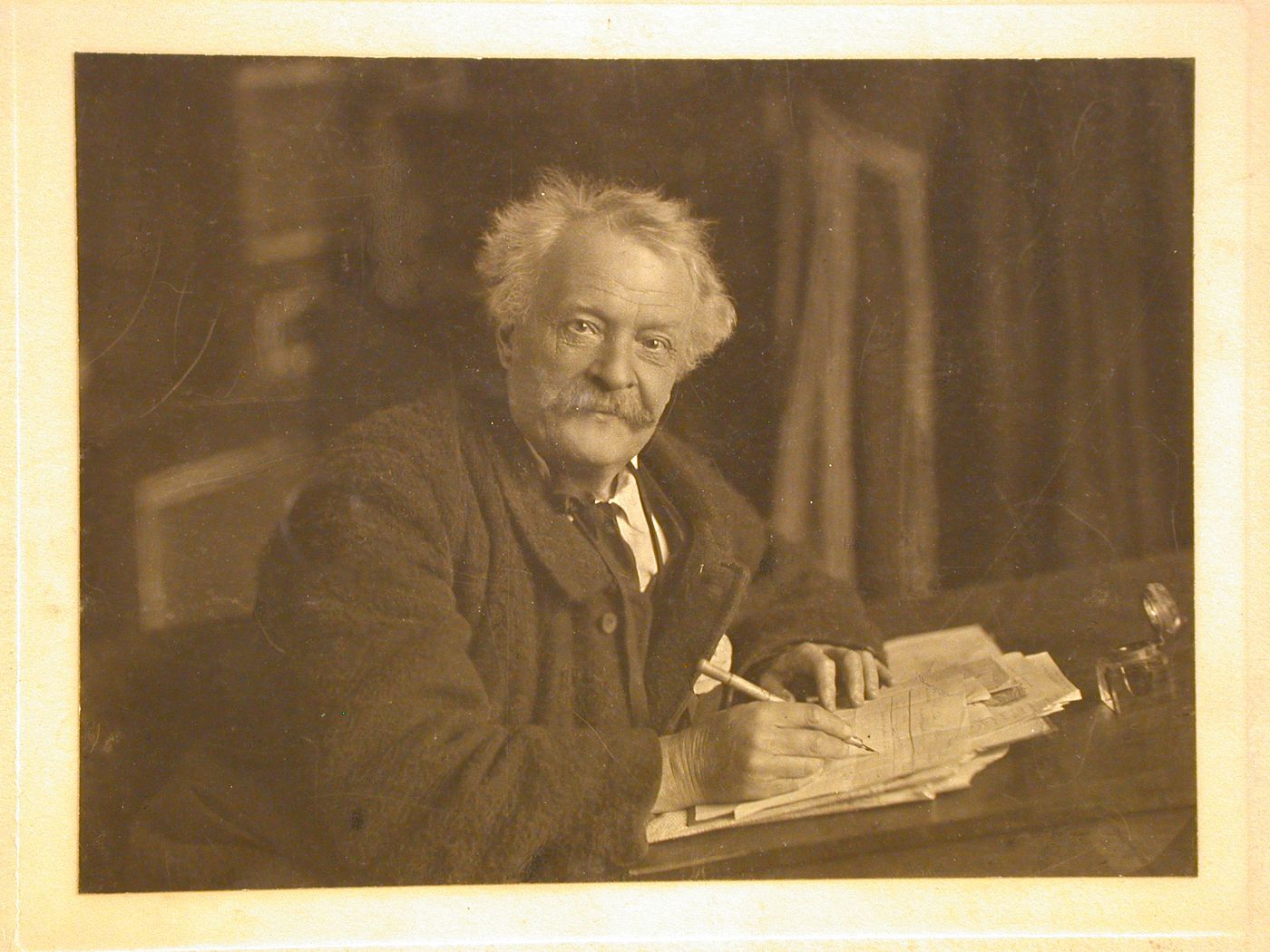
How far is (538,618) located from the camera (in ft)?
10.1

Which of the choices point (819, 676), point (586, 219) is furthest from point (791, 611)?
point (586, 219)

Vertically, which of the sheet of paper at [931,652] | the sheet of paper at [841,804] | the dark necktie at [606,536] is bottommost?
the sheet of paper at [841,804]

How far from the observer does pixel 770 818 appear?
311cm

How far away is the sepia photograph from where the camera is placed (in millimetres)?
3049

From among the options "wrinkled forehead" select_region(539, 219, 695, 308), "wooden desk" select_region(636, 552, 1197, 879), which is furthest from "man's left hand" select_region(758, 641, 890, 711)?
"wrinkled forehead" select_region(539, 219, 695, 308)

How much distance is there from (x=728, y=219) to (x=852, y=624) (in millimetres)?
1152

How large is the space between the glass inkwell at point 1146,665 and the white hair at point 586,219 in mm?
1386

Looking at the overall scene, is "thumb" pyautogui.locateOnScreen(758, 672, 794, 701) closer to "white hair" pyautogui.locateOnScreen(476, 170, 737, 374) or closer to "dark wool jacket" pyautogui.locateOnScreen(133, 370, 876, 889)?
"dark wool jacket" pyautogui.locateOnScreen(133, 370, 876, 889)

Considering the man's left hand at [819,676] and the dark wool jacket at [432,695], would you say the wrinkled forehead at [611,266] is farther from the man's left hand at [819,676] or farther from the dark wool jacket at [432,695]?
the man's left hand at [819,676]

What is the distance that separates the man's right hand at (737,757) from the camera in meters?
3.07

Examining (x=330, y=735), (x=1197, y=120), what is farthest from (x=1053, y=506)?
(x=330, y=735)

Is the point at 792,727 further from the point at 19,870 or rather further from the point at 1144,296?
the point at 19,870

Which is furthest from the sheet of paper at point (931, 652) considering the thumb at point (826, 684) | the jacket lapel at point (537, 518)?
the jacket lapel at point (537, 518)

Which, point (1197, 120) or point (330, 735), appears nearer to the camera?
point (330, 735)
